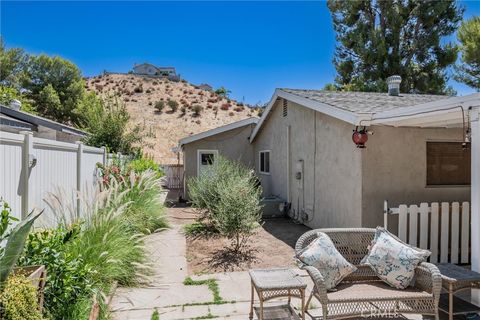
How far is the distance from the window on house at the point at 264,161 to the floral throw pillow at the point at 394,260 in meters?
9.60

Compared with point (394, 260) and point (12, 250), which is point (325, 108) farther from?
point (12, 250)

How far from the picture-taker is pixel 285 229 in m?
9.59

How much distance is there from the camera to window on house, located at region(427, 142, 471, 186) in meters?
7.35

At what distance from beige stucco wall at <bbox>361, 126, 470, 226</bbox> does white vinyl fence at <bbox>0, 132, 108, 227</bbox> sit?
540cm

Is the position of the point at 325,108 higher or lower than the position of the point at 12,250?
higher

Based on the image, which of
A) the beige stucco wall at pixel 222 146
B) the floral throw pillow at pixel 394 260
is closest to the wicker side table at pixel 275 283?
the floral throw pillow at pixel 394 260

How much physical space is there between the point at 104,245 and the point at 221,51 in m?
20.2

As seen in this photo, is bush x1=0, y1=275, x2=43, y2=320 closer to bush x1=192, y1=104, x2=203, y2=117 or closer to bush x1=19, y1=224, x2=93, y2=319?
bush x1=19, y1=224, x2=93, y2=319

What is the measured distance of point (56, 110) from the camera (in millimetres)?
29438

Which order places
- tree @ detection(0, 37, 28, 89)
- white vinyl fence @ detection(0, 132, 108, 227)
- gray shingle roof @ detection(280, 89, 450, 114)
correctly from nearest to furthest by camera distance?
white vinyl fence @ detection(0, 132, 108, 227) < gray shingle roof @ detection(280, 89, 450, 114) < tree @ detection(0, 37, 28, 89)

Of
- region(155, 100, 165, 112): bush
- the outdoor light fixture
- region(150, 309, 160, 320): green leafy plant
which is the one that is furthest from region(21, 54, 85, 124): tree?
region(150, 309, 160, 320): green leafy plant

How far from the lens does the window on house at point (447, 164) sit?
289 inches

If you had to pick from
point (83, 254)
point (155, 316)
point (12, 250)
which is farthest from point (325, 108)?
point (12, 250)

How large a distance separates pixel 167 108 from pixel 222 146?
2940cm
